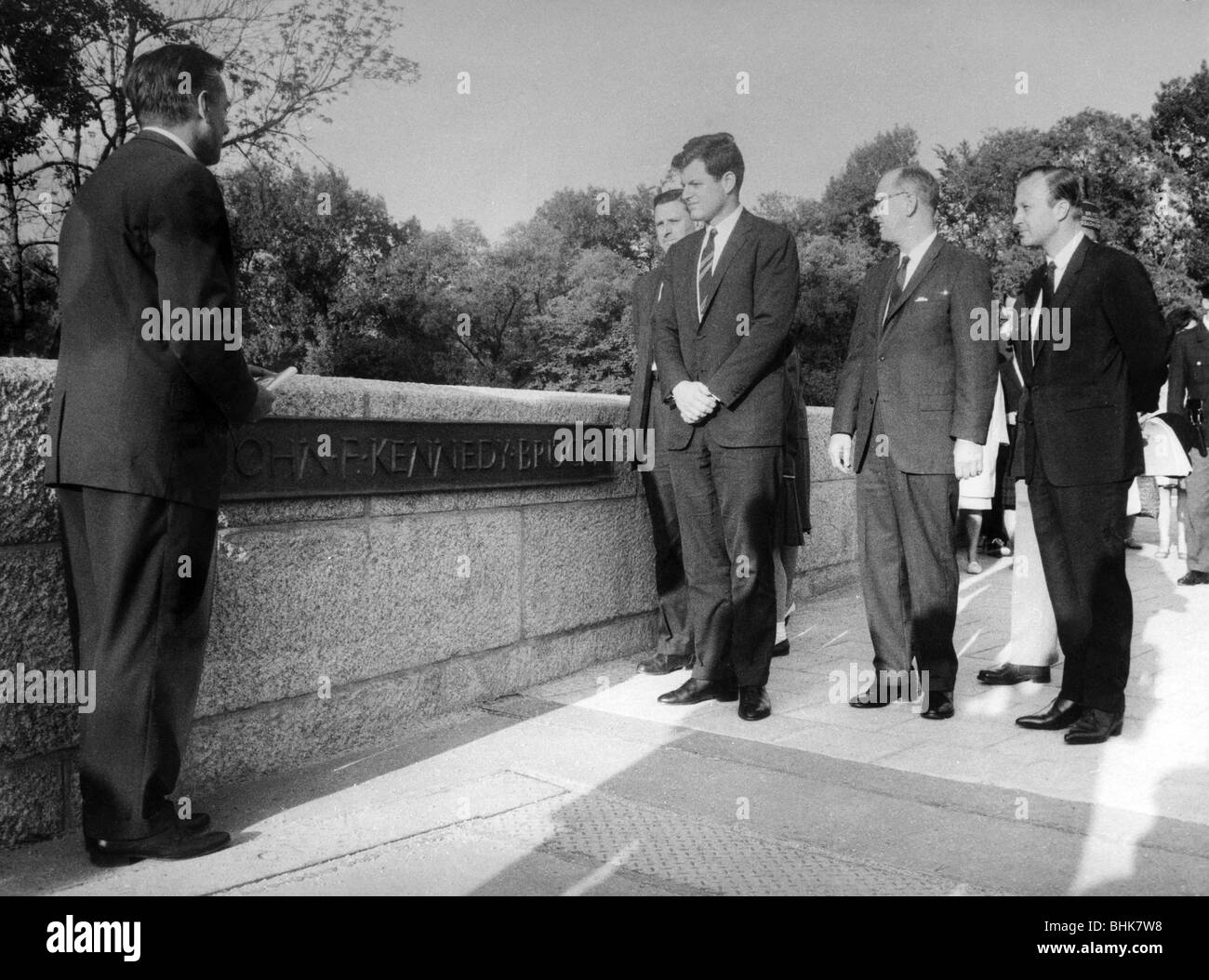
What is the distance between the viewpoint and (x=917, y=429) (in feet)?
14.0

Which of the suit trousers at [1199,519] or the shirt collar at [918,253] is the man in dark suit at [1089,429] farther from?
the suit trousers at [1199,519]

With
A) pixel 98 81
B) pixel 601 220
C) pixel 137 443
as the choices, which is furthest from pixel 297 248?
pixel 601 220

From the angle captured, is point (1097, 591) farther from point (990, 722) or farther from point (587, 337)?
point (587, 337)

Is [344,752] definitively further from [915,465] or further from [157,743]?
[915,465]

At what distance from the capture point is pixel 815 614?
21.9 ft

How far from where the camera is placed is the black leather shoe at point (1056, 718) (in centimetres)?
407

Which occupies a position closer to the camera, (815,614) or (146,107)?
(146,107)

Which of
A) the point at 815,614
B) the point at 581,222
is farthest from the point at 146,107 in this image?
the point at 581,222

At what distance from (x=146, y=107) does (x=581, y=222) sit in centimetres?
6908

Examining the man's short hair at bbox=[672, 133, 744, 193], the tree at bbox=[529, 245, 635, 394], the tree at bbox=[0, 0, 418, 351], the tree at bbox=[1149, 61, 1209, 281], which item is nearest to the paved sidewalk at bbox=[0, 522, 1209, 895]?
the man's short hair at bbox=[672, 133, 744, 193]

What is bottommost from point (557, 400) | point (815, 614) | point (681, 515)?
point (815, 614)

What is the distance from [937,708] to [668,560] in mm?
1422

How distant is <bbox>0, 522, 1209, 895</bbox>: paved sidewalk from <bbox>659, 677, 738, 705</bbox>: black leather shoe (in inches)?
1.6
